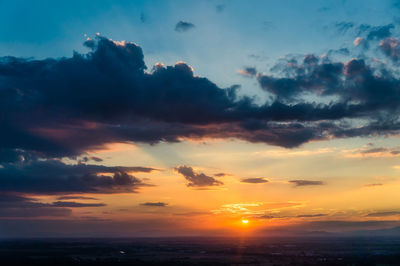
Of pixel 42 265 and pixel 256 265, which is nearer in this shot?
pixel 256 265

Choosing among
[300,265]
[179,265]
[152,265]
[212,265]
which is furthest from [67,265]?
[300,265]

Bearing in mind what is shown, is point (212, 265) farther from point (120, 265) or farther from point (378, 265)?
point (378, 265)

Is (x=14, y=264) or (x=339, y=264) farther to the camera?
(x=14, y=264)

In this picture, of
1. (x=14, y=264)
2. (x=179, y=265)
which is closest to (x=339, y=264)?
(x=179, y=265)

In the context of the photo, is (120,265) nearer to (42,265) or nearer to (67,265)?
(67,265)

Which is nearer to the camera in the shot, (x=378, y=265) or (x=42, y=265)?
(x=378, y=265)

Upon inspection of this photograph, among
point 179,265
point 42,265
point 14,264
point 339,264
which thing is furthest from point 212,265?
point 14,264

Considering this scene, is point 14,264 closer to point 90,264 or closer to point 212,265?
point 90,264
